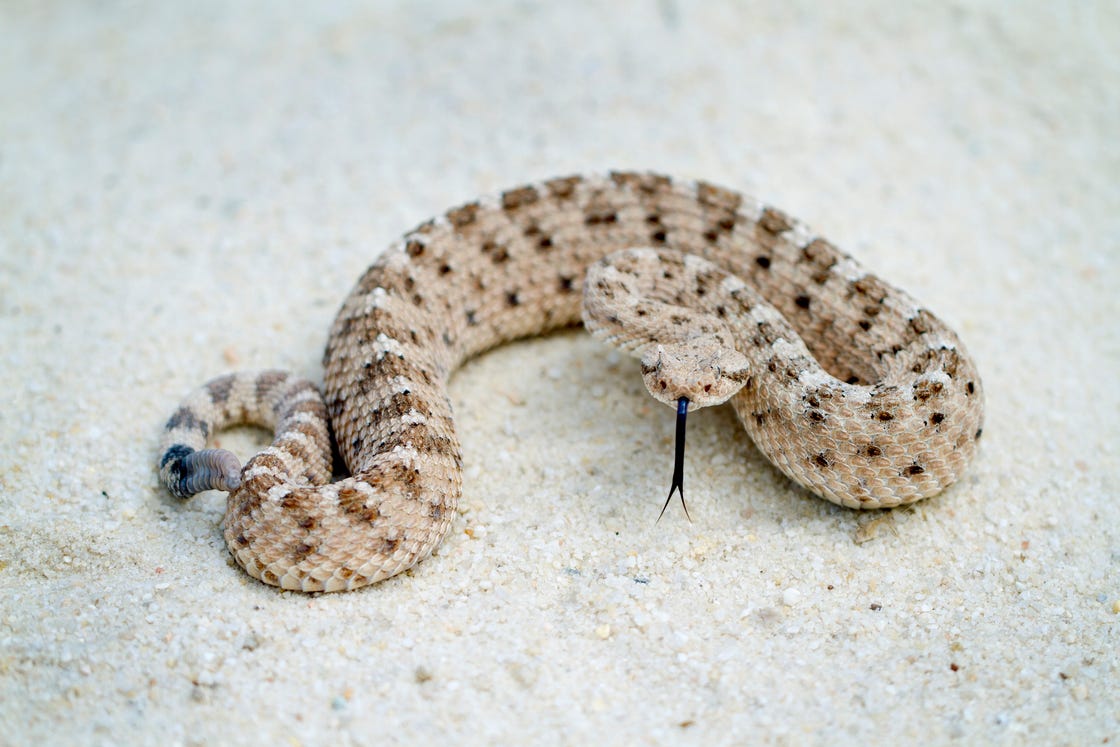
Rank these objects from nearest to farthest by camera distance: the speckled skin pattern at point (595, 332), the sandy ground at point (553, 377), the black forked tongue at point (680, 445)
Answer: the sandy ground at point (553, 377)
the speckled skin pattern at point (595, 332)
the black forked tongue at point (680, 445)

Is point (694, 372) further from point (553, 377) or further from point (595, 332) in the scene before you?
point (553, 377)

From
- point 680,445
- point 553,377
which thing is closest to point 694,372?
point 680,445

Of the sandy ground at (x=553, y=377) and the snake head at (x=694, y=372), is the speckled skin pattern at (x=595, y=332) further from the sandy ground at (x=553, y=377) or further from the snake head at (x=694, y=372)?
the sandy ground at (x=553, y=377)

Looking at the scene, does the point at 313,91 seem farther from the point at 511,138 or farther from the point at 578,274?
the point at 578,274

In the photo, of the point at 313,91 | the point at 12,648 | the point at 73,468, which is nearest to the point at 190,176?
the point at 313,91

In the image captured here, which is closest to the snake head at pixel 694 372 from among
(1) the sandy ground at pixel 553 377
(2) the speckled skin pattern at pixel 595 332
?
(2) the speckled skin pattern at pixel 595 332
